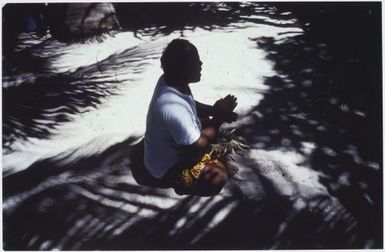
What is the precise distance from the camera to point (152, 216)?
2.70m

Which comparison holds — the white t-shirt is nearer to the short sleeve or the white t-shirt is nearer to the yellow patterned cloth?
the short sleeve

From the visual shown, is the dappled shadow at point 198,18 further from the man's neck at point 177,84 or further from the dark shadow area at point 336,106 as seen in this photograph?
the man's neck at point 177,84

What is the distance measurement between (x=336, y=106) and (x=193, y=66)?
82.7 inches

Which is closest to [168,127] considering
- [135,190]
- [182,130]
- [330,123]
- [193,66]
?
[182,130]

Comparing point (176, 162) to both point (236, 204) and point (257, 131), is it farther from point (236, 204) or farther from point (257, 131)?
point (257, 131)

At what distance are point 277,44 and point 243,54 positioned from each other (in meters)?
0.57

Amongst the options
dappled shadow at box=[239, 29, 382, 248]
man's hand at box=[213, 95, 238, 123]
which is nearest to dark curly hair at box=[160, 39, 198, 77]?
man's hand at box=[213, 95, 238, 123]

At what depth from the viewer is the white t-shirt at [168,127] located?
216cm

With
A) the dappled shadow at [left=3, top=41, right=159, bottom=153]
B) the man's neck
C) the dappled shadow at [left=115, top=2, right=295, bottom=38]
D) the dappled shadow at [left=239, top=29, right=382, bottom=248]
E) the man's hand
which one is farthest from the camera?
the dappled shadow at [left=115, top=2, right=295, bottom=38]

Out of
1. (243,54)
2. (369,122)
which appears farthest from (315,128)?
(243,54)

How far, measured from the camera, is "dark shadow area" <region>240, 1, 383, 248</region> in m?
2.86

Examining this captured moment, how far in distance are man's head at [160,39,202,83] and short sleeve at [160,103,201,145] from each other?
0.18 m

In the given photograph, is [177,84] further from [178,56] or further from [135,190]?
[135,190]

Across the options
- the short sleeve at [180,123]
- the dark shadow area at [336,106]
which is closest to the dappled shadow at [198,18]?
the dark shadow area at [336,106]
